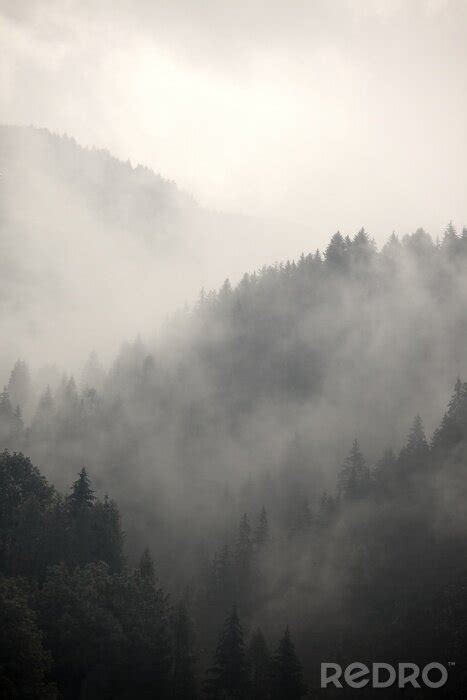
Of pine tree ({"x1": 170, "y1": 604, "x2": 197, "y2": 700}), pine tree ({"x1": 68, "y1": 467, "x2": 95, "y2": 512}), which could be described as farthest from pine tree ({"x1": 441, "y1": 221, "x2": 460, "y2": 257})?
pine tree ({"x1": 170, "y1": 604, "x2": 197, "y2": 700})

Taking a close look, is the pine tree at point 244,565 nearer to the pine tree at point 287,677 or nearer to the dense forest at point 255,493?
the dense forest at point 255,493

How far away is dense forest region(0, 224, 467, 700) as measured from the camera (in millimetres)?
72500

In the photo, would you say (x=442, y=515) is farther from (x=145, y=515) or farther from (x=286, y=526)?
(x=145, y=515)

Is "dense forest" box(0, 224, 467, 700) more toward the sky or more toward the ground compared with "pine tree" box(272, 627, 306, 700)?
more toward the sky

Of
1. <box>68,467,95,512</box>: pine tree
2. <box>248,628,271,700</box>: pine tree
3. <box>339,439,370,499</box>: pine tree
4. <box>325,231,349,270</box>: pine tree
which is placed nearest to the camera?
<box>248,628,271,700</box>: pine tree

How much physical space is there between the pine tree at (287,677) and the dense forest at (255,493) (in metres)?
0.18

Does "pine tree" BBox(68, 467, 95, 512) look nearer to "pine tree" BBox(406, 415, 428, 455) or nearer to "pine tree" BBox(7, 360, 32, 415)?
"pine tree" BBox(406, 415, 428, 455)

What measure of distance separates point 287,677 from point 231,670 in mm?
5471

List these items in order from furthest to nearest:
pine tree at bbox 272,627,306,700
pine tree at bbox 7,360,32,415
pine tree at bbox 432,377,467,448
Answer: pine tree at bbox 7,360,32,415
pine tree at bbox 432,377,467,448
pine tree at bbox 272,627,306,700

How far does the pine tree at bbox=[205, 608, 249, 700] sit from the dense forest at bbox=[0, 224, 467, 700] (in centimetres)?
19

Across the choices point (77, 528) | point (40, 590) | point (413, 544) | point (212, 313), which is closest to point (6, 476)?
point (77, 528)

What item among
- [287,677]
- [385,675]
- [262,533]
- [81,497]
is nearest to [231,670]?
[287,677]

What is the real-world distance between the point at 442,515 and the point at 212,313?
93.9m

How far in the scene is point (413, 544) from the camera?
102438 millimetres
